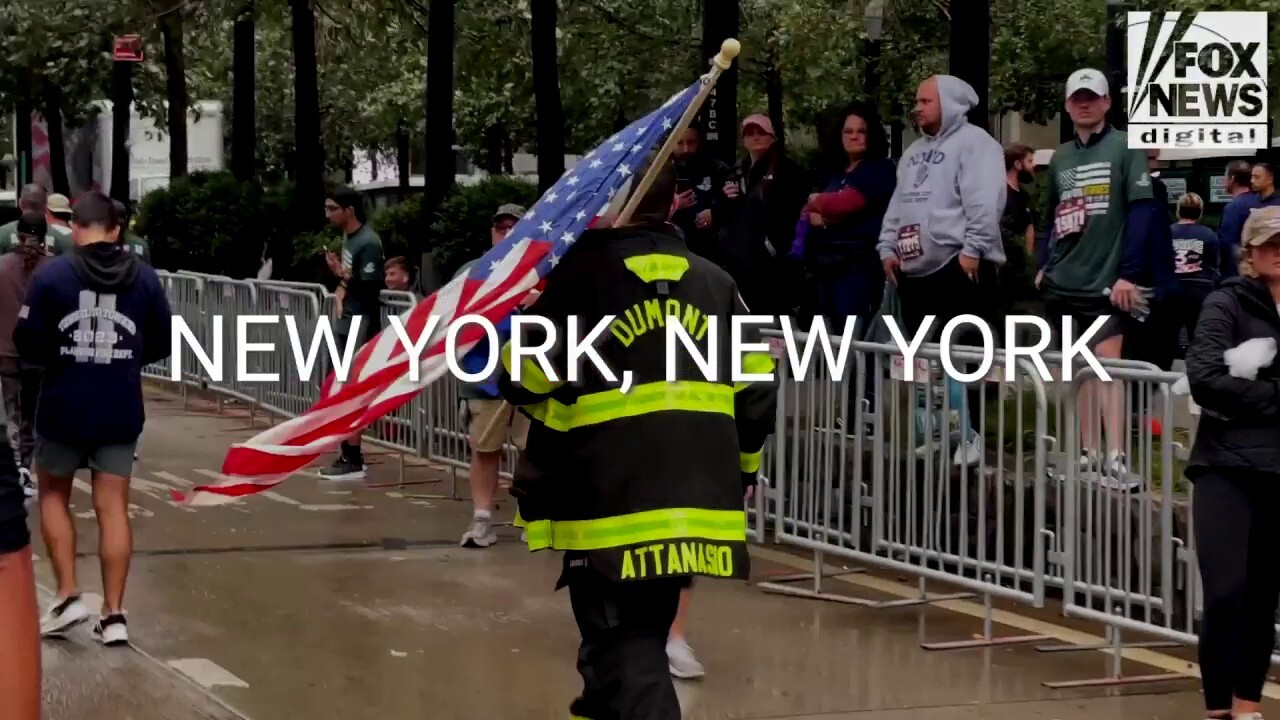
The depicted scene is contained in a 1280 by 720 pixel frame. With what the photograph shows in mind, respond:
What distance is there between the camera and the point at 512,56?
2656 cm

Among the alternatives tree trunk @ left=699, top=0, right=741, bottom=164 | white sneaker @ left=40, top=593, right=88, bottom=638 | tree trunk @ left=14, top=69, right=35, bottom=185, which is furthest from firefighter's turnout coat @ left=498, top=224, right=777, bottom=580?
tree trunk @ left=14, top=69, right=35, bottom=185

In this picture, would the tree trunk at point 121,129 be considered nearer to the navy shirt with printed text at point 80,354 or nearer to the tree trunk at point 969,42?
the tree trunk at point 969,42

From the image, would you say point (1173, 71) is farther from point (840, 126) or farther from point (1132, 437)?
point (1132, 437)

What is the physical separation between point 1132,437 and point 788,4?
23816 millimetres

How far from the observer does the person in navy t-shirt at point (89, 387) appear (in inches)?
331

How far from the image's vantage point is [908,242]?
10.2 meters

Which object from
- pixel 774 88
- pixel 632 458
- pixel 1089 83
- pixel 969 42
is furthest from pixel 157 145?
pixel 632 458

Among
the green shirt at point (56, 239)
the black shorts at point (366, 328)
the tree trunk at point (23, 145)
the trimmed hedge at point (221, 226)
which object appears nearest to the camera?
the green shirt at point (56, 239)

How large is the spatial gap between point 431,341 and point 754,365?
876 millimetres

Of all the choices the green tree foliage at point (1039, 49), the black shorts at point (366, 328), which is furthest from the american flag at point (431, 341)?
the green tree foliage at point (1039, 49)

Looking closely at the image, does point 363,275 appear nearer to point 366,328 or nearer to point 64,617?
point 366,328

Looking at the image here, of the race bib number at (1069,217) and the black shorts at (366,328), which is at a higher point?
the race bib number at (1069,217)

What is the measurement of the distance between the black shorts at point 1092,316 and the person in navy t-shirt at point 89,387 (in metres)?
4.09

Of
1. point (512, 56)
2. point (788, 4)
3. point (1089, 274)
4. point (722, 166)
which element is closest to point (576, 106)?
point (788, 4)
